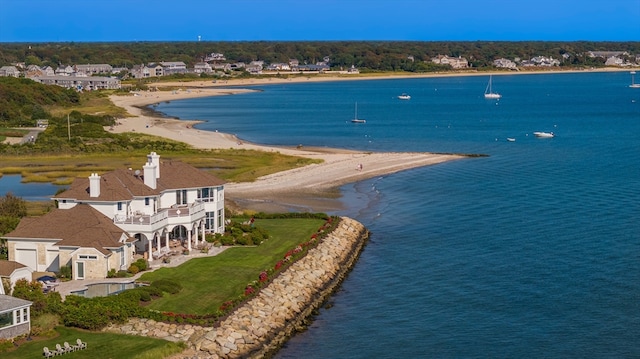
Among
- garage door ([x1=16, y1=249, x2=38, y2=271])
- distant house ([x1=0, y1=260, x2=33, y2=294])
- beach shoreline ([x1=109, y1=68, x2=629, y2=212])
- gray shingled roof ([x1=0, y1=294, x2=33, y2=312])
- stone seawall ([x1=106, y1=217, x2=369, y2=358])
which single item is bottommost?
beach shoreline ([x1=109, y1=68, x2=629, y2=212])

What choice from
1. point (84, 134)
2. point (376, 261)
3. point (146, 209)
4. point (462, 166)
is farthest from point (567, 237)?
point (84, 134)

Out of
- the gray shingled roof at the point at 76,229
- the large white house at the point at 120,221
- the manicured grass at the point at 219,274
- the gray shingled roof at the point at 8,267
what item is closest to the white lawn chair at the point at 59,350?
the manicured grass at the point at 219,274

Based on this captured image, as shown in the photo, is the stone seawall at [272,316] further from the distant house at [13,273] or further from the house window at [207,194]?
the house window at [207,194]

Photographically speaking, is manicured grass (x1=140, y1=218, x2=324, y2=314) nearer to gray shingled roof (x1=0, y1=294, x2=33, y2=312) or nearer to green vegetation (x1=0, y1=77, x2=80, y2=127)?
gray shingled roof (x1=0, y1=294, x2=33, y2=312)

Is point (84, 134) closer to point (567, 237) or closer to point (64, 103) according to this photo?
point (64, 103)

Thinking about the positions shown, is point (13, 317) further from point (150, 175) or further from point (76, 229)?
point (150, 175)

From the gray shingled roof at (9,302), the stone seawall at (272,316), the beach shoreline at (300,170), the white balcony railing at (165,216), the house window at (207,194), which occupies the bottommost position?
the beach shoreline at (300,170)

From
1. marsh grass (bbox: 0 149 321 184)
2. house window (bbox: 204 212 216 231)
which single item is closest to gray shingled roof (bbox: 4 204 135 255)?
house window (bbox: 204 212 216 231)
